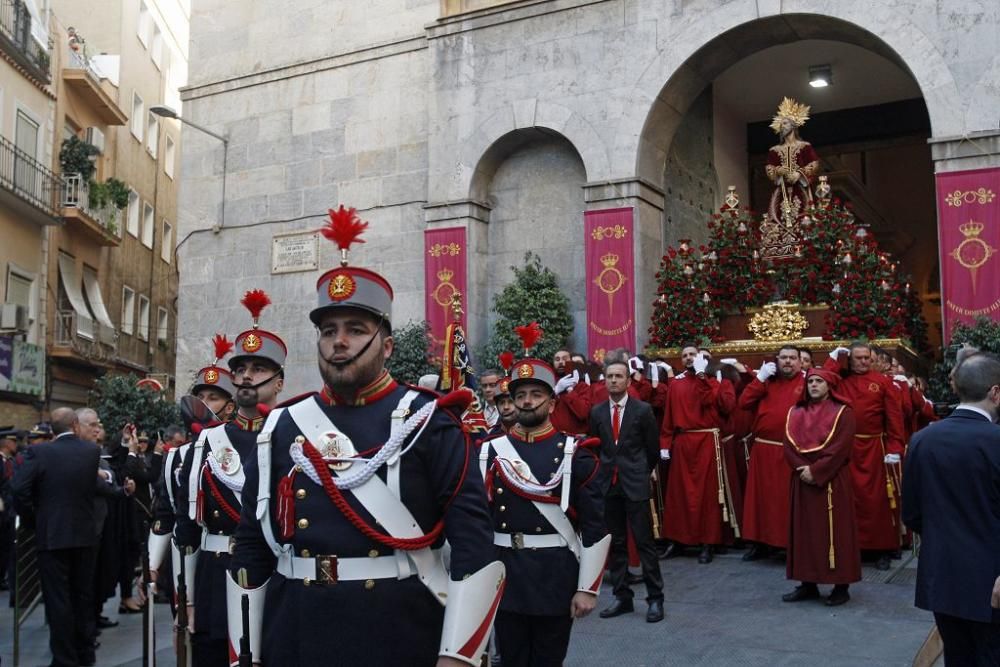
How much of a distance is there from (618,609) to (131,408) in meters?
11.2

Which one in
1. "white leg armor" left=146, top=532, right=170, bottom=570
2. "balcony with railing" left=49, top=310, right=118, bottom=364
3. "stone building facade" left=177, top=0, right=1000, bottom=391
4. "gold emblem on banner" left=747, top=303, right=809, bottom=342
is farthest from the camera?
"balcony with railing" left=49, top=310, right=118, bottom=364

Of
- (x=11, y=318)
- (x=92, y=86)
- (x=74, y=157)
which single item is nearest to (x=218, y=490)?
(x=11, y=318)

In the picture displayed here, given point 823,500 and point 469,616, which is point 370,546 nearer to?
point 469,616

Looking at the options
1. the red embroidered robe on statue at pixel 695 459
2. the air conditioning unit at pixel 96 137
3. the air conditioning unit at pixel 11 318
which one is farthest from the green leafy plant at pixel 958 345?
the air conditioning unit at pixel 96 137

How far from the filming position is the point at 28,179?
80.6 ft

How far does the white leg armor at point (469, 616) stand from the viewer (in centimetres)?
334

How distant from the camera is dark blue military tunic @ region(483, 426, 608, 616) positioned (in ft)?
19.1

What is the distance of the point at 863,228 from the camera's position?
13.6m

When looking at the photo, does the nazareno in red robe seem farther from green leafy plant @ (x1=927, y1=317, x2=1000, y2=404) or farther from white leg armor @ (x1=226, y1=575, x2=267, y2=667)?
white leg armor @ (x1=226, y1=575, x2=267, y2=667)

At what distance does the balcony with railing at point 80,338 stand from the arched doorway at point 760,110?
16226 mm

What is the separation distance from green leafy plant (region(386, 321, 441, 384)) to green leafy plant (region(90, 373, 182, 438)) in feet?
13.3

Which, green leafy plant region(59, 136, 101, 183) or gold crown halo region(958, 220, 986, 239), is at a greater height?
green leafy plant region(59, 136, 101, 183)

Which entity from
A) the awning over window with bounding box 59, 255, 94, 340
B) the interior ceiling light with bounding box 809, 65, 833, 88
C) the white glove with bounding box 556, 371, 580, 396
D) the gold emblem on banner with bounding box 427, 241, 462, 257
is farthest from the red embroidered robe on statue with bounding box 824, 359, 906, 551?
the awning over window with bounding box 59, 255, 94, 340

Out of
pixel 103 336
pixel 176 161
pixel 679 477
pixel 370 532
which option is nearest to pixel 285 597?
pixel 370 532
